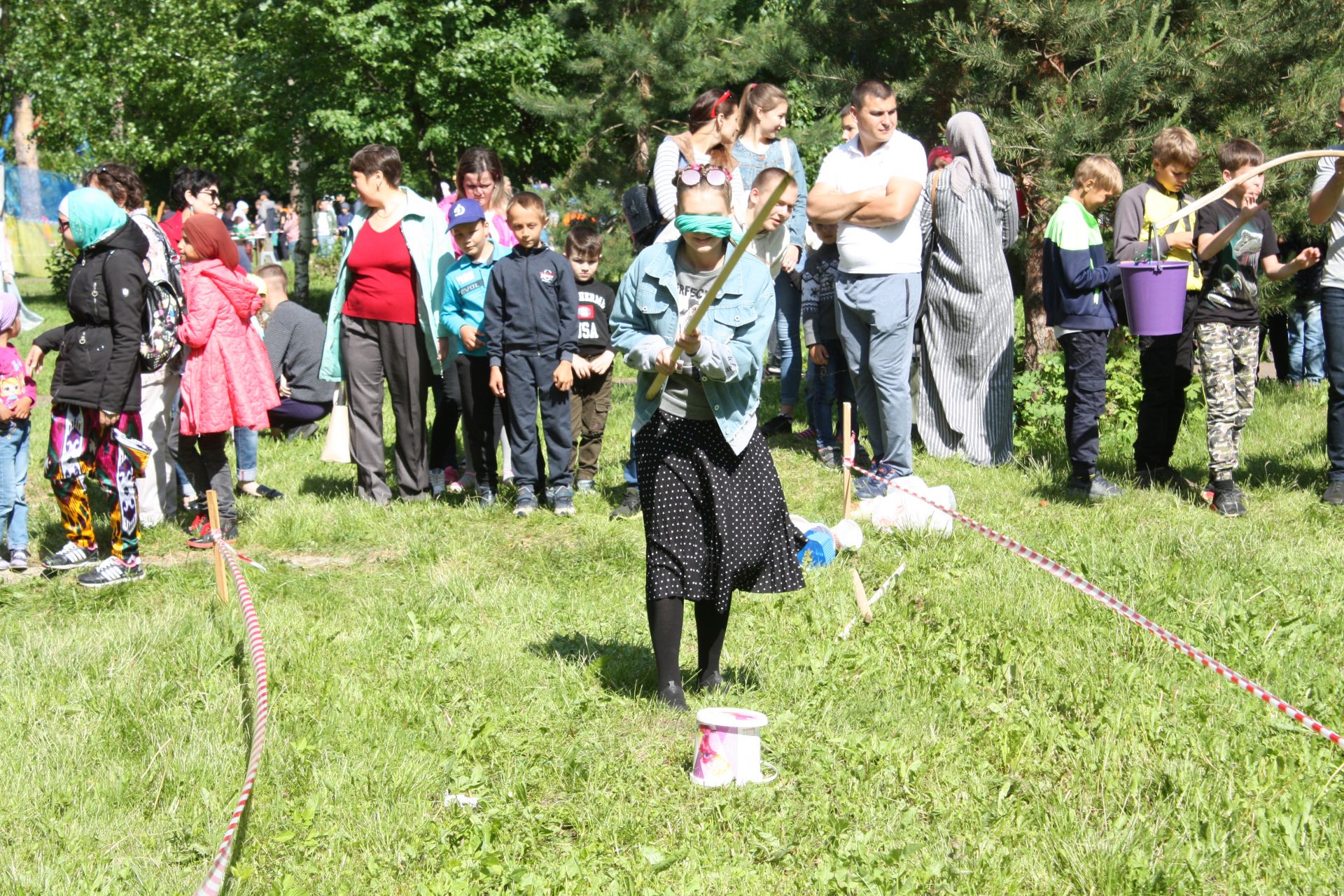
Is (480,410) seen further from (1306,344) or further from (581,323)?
(1306,344)

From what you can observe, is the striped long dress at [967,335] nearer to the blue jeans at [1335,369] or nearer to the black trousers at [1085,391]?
the black trousers at [1085,391]

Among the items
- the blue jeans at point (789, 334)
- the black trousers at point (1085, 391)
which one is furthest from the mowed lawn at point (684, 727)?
the blue jeans at point (789, 334)

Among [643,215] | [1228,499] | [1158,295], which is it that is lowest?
[1228,499]

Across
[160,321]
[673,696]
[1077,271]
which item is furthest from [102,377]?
[1077,271]

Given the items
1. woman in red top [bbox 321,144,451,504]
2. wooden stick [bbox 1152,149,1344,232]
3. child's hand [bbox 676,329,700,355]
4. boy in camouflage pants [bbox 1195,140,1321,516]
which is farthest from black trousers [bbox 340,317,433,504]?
boy in camouflage pants [bbox 1195,140,1321,516]

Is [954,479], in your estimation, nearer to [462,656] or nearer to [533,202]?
[533,202]

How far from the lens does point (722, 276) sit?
3861 mm

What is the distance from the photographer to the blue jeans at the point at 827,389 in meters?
8.84

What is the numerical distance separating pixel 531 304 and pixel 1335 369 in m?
4.71

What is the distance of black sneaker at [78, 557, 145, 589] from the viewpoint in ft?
20.9

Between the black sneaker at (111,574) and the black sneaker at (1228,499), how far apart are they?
5.92 m

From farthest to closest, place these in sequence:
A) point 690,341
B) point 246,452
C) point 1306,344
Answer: point 1306,344 → point 246,452 → point 690,341

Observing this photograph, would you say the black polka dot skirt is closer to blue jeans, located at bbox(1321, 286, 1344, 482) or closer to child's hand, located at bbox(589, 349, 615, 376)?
child's hand, located at bbox(589, 349, 615, 376)

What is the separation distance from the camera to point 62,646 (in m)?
5.36
